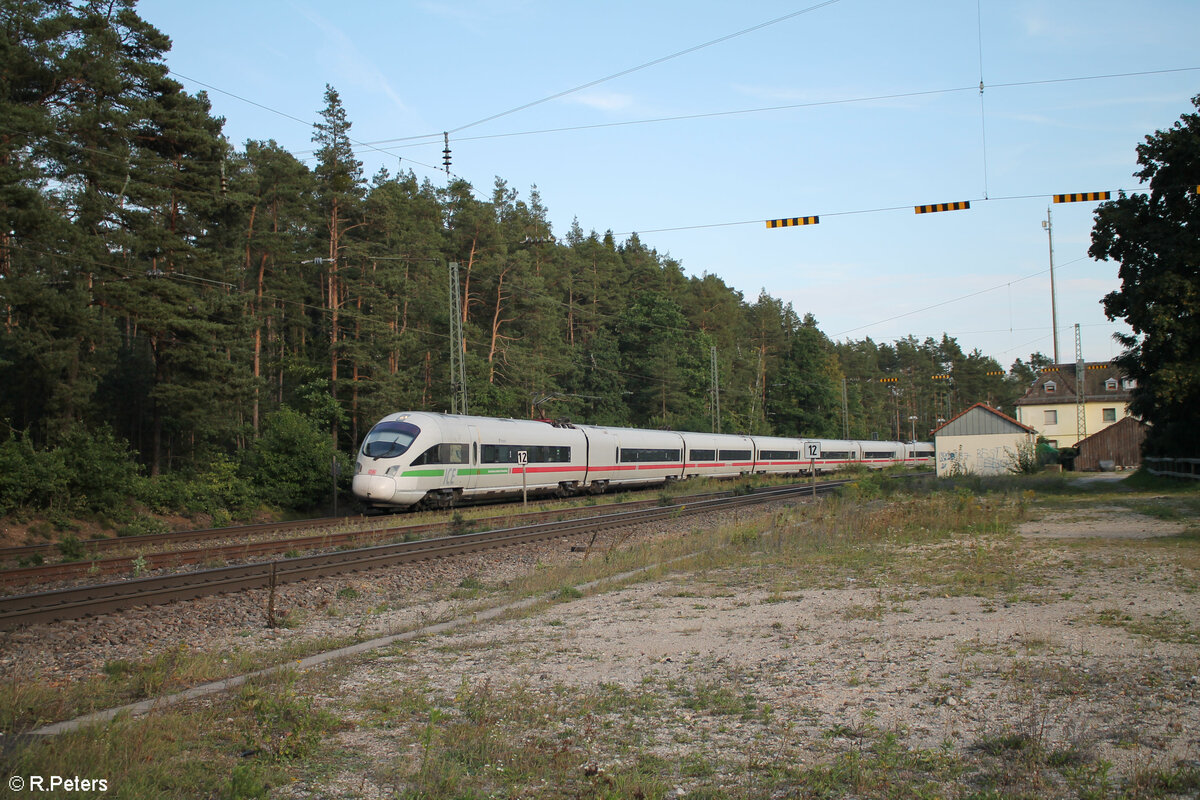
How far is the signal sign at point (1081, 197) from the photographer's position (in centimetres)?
1697

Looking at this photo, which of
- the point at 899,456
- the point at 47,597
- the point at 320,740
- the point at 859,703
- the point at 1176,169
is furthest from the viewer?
the point at 899,456

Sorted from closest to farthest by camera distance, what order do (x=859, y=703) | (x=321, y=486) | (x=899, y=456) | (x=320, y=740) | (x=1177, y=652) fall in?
1. (x=320, y=740)
2. (x=859, y=703)
3. (x=1177, y=652)
4. (x=321, y=486)
5. (x=899, y=456)

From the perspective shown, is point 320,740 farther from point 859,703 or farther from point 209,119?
point 209,119

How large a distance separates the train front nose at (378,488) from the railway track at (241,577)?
5.46 m

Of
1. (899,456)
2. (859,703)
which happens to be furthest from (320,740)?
(899,456)

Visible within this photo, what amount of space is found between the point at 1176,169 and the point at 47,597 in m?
30.8

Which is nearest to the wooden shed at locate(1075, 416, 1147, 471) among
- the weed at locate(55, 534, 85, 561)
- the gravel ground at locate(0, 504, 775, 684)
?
the gravel ground at locate(0, 504, 775, 684)

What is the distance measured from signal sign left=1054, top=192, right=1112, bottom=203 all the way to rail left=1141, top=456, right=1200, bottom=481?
15227mm

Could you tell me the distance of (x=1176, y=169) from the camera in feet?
83.7

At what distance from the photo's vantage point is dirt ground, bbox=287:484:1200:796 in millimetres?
5309

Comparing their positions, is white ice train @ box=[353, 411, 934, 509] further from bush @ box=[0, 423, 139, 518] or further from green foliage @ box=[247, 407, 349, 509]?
bush @ box=[0, 423, 139, 518]

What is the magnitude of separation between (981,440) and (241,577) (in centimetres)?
4622

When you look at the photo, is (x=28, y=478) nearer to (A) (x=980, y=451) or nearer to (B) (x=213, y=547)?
(B) (x=213, y=547)

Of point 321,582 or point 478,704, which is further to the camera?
point 321,582
